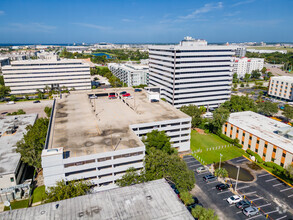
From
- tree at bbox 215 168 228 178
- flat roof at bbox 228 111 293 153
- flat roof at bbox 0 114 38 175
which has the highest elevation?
flat roof at bbox 228 111 293 153

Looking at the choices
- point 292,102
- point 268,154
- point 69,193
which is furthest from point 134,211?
point 292,102

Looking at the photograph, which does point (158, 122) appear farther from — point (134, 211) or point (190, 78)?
point (190, 78)

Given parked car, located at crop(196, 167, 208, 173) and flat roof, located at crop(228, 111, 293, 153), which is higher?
flat roof, located at crop(228, 111, 293, 153)

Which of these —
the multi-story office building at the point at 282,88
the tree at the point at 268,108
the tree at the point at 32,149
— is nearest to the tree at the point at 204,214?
the tree at the point at 32,149

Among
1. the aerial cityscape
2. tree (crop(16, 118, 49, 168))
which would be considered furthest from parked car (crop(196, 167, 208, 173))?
tree (crop(16, 118, 49, 168))

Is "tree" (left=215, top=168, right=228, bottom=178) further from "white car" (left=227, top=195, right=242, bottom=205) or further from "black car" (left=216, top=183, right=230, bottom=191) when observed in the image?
"white car" (left=227, top=195, right=242, bottom=205)

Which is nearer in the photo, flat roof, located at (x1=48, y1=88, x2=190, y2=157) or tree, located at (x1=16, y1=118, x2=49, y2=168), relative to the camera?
flat roof, located at (x1=48, y1=88, x2=190, y2=157)

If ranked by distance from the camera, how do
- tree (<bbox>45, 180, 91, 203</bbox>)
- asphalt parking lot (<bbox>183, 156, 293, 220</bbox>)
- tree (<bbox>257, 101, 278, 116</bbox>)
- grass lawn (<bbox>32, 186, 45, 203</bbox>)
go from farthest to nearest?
tree (<bbox>257, 101, 278, 116</bbox>) < grass lawn (<bbox>32, 186, 45, 203</bbox>) < asphalt parking lot (<bbox>183, 156, 293, 220</bbox>) < tree (<bbox>45, 180, 91, 203</bbox>)
